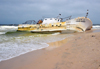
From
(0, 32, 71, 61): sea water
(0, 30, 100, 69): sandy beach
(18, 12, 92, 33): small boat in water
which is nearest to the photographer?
(0, 30, 100, 69): sandy beach

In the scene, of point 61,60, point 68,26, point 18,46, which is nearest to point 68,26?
point 68,26

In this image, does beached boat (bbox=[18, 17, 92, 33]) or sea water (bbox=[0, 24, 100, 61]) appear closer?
sea water (bbox=[0, 24, 100, 61])

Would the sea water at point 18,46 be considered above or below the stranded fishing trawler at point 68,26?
below

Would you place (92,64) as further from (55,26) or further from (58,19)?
(58,19)

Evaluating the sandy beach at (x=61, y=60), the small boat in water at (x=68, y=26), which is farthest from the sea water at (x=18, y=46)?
the small boat in water at (x=68, y=26)

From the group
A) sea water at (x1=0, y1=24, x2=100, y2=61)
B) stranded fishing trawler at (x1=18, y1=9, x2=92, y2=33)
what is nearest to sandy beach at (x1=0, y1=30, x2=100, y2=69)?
sea water at (x1=0, y1=24, x2=100, y2=61)

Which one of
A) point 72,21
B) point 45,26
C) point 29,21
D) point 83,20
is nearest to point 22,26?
point 29,21

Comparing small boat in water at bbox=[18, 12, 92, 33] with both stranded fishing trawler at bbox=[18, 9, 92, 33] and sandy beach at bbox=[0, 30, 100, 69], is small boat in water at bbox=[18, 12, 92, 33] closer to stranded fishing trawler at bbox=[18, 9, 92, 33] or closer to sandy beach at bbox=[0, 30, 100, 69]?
stranded fishing trawler at bbox=[18, 9, 92, 33]

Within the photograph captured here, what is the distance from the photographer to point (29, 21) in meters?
20.5

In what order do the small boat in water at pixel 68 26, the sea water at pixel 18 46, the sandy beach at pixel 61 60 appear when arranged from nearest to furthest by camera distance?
1. the sandy beach at pixel 61 60
2. the sea water at pixel 18 46
3. the small boat in water at pixel 68 26

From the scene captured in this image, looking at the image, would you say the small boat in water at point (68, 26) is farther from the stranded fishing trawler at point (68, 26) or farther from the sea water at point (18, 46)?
the sea water at point (18, 46)

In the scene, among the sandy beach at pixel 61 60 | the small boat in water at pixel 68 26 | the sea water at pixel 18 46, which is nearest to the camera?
the sandy beach at pixel 61 60

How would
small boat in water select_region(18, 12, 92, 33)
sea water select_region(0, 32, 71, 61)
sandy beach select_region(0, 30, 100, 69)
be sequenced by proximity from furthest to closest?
small boat in water select_region(18, 12, 92, 33) < sea water select_region(0, 32, 71, 61) < sandy beach select_region(0, 30, 100, 69)

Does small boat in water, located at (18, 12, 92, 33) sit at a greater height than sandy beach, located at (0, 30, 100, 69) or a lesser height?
greater
